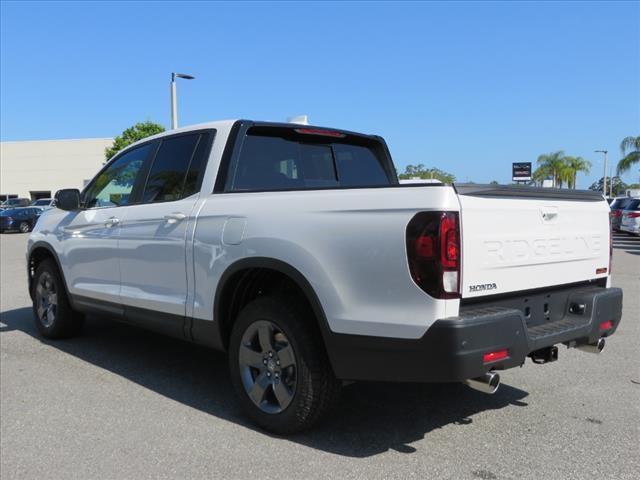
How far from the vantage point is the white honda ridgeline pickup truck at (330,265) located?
289cm

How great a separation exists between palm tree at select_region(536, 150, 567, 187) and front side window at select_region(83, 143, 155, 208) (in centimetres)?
5132

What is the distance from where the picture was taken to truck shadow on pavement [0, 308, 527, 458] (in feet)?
11.7

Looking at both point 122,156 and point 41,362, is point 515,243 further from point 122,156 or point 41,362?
point 41,362

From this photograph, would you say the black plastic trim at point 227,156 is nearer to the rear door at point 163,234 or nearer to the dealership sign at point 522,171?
the rear door at point 163,234

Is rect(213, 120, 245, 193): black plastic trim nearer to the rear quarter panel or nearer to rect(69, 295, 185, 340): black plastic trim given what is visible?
the rear quarter panel

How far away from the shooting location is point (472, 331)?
9.27 ft

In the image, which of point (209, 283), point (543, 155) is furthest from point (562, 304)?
point (543, 155)

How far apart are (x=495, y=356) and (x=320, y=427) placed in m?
1.29

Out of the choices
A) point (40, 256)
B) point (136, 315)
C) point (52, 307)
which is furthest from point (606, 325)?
point (40, 256)

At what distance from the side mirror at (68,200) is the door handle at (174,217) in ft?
5.47

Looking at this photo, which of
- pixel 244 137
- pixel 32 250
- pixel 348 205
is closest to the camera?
pixel 348 205

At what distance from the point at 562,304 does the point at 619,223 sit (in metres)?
20.2

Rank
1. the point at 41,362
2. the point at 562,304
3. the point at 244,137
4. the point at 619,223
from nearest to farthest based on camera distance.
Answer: the point at 562,304, the point at 244,137, the point at 41,362, the point at 619,223

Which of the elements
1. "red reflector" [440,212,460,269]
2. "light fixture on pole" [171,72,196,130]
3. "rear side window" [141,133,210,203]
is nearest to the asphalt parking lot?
"red reflector" [440,212,460,269]
